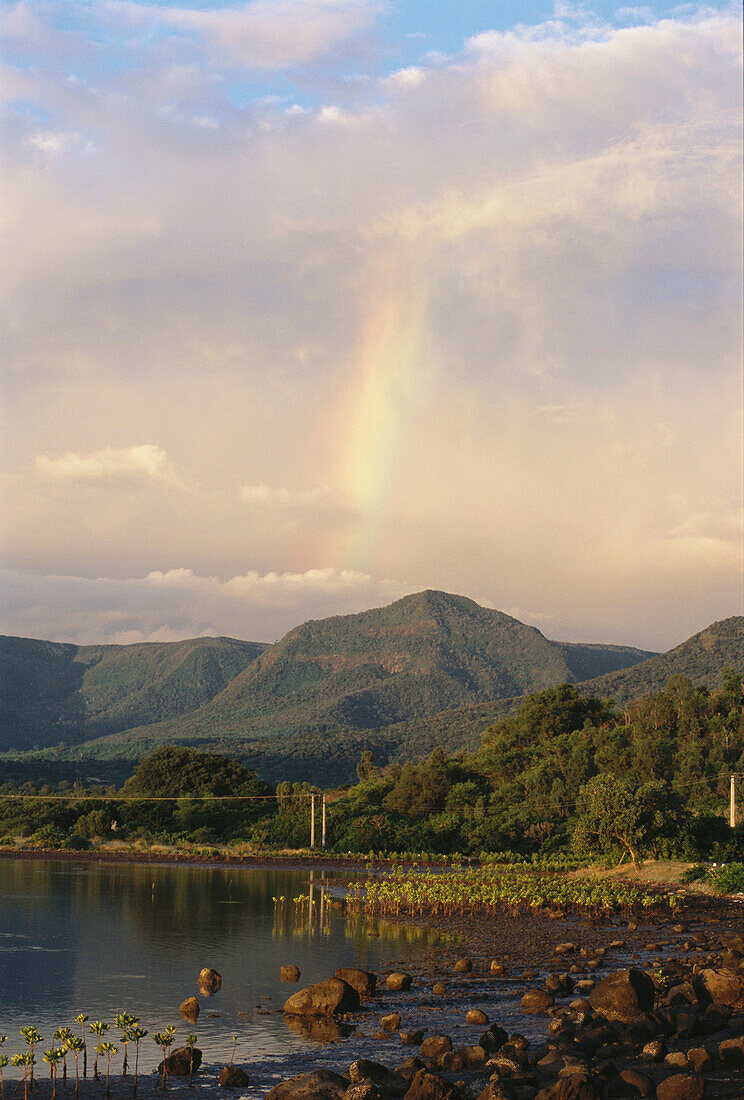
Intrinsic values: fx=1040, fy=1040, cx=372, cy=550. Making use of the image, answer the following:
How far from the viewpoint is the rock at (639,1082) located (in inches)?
566

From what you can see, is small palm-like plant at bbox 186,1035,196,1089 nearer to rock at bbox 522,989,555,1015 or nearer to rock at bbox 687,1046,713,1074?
rock at bbox 522,989,555,1015

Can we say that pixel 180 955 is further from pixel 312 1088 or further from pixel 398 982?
pixel 312 1088

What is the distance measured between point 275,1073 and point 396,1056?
2142 mm

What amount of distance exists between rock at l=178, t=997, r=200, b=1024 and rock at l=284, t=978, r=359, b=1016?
1.80m

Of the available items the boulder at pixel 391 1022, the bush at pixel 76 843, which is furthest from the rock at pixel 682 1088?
the bush at pixel 76 843

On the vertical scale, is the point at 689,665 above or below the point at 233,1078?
above

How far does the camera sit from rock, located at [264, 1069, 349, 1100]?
14.4m

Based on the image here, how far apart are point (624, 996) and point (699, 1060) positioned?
431 centimetres

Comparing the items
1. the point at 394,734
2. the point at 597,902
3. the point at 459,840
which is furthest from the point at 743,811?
the point at 394,734

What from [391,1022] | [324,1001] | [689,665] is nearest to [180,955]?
[324,1001]

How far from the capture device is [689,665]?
511 feet

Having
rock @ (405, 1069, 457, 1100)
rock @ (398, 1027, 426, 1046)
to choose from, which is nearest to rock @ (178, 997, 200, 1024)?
rock @ (398, 1027, 426, 1046)

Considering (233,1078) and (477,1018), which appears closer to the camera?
(233,1078)

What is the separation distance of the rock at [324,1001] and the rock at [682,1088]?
8483 mm
